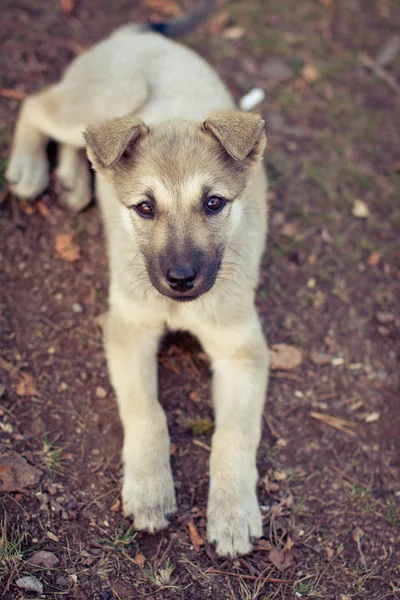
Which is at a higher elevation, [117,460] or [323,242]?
[323,242]

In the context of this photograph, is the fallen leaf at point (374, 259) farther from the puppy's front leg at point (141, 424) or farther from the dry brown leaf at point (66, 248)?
the dry brown leaf at point (66, 248)

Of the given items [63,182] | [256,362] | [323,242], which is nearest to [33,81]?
[63,182]

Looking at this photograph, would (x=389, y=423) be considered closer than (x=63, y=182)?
Yes

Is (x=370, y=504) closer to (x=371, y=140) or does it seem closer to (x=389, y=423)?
(x=389, y=423)

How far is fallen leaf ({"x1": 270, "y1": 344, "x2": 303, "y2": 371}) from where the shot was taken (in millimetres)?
4918

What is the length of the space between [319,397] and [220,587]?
1652 millimetres

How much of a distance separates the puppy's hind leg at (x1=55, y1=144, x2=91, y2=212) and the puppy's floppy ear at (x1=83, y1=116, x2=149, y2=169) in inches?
62.3

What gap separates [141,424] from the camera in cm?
416

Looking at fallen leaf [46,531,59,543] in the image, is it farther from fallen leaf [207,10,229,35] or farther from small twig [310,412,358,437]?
fallen leaf [207,10,229,35]

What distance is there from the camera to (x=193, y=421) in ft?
14.6

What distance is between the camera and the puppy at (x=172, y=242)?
12.6ft

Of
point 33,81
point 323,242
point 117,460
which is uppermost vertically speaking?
point 33,81

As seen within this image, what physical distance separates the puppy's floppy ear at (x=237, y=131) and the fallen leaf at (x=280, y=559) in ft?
7.70

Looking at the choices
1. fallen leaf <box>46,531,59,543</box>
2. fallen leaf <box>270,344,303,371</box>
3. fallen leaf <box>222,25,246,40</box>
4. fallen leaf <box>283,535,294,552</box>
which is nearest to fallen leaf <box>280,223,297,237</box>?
fallen leaf <box>270,344,303,371</box>
